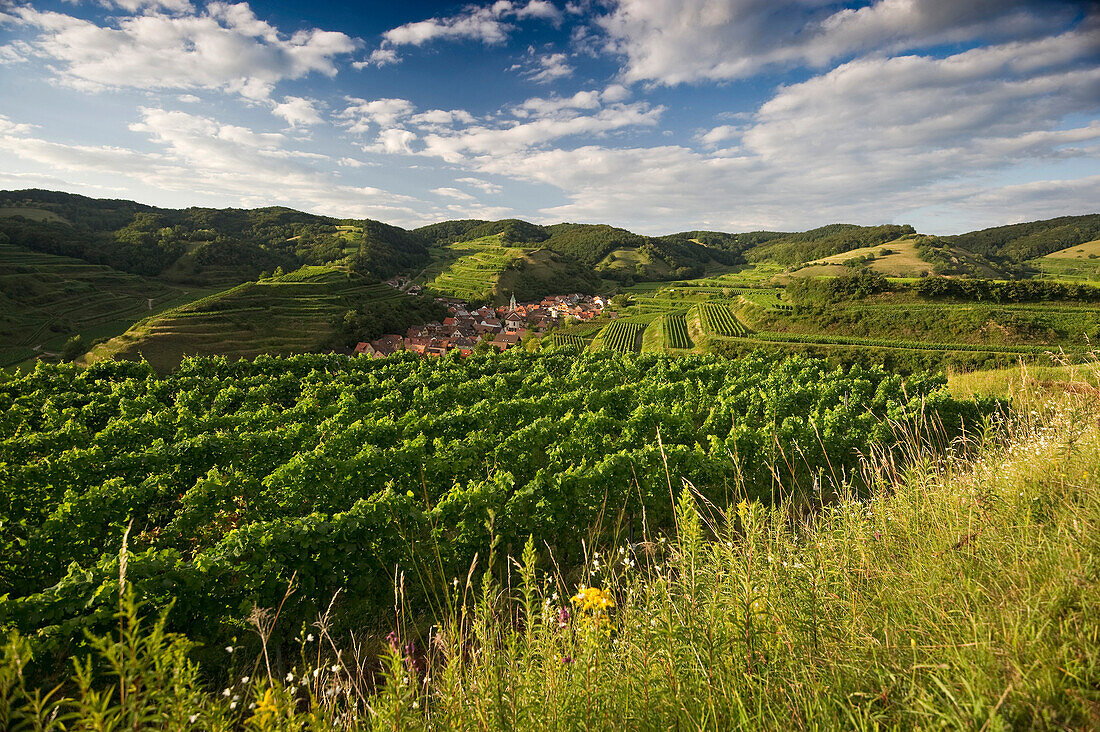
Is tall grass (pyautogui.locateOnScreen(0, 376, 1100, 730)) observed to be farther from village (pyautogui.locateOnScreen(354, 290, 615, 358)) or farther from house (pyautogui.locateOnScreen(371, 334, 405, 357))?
house (pyautogui.locateOnScreen(371, 334, 405, 357))

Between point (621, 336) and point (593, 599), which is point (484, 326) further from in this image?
point (593, 599)

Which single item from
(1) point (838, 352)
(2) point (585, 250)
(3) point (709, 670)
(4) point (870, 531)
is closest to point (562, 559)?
(4) point (870, 531)

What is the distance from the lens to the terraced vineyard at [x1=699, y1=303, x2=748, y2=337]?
6709 centimetres

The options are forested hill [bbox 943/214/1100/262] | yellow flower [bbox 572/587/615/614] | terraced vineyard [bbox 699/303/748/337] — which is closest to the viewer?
yellow flower [bbox 572/587/615/614]

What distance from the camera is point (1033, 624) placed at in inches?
78.7

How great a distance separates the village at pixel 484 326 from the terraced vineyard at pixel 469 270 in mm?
7306

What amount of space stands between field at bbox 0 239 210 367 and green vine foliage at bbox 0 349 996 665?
232ft

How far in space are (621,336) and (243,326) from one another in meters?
57.8

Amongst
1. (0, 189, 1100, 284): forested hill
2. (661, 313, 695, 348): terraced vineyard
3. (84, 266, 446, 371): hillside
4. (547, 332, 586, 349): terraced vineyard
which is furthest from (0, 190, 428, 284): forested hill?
(661, 313, 695, 348): terraced vineyard

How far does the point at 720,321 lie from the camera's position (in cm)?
7462

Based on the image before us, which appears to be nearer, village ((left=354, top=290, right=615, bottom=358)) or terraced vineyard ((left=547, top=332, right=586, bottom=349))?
village ((left=354, top=290, right=615, bottom=358))

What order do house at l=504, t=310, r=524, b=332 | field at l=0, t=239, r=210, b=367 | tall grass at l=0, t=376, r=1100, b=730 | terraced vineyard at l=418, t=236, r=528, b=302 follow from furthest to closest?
terraced vineyard at l=418, t=236, r=528, b=302 < house at l=504, t=310, r=524, b=332 < field at l=0, t=239, r=210, b=367 < tall grass at l=0, t=376, r=1100, b=730

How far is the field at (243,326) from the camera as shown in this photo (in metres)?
57.8

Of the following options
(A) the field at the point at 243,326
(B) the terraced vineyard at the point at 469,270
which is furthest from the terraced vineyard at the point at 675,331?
(A) the field at the point at 243,326
